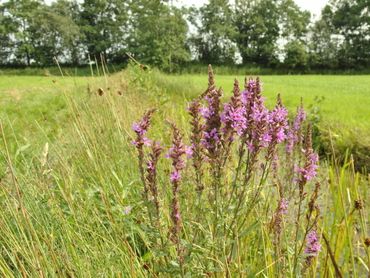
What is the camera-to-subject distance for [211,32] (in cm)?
5956

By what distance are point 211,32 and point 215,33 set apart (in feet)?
6.17

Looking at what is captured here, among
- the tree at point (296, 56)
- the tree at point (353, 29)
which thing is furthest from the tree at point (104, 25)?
the tree at point (353, 29)

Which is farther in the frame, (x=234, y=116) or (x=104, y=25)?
(x=104, y=25)

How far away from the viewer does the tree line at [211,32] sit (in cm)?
5178

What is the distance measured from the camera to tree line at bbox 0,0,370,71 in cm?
5178

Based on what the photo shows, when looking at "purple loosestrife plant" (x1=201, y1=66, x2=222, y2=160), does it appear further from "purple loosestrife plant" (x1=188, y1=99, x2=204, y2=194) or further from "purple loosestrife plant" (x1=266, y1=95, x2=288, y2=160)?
"purple loosestrife plant" (x1=266, y1=95, x2=288, y2=160)

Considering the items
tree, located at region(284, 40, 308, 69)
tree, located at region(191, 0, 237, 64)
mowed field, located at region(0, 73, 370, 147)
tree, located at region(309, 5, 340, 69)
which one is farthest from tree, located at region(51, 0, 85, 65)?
mowed field, located at region(0, 73, 370, 147)

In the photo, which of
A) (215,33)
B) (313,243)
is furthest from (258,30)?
(313,243)

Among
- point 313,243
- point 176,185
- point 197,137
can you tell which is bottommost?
point 313,243

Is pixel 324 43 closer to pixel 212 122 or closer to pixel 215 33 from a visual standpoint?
pixel 215 33

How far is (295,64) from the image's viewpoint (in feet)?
167

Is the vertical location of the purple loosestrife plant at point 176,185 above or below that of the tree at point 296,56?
above

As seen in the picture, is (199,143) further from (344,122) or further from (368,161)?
(344,122)

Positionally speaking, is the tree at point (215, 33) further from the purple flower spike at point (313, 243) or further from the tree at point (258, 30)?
the purple flower spike at point (313, 243)
